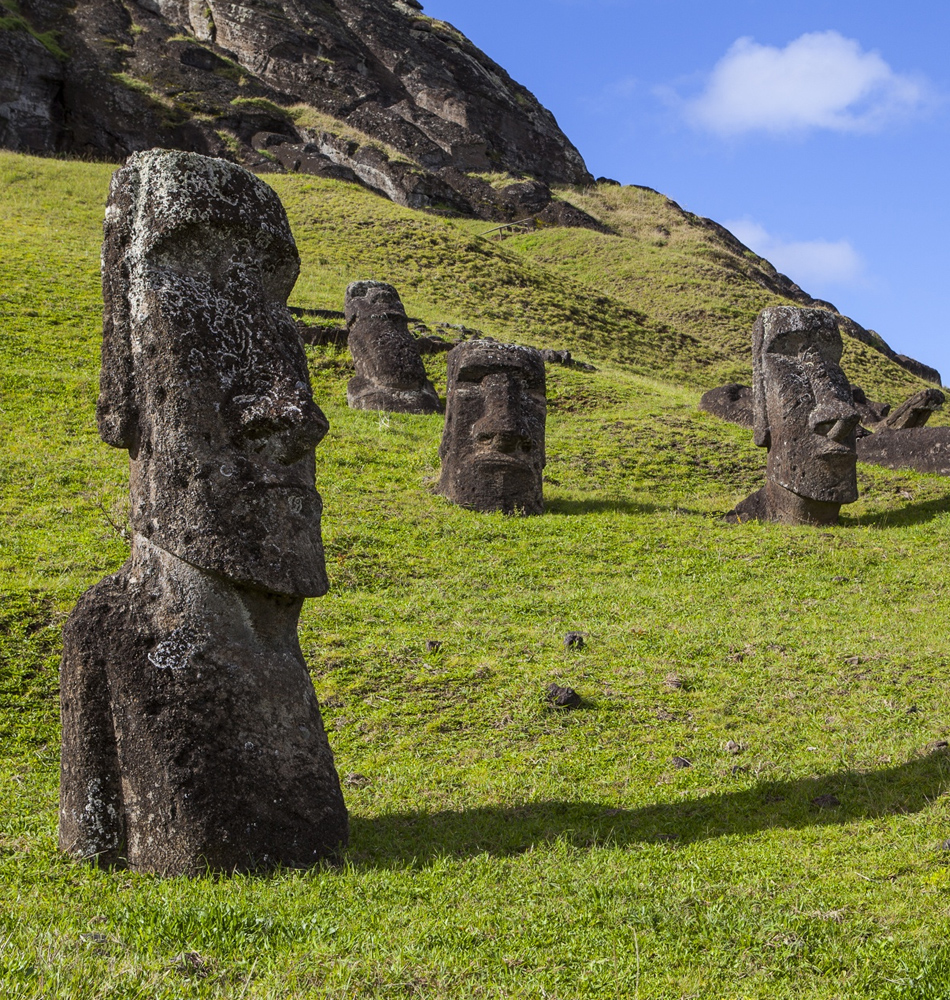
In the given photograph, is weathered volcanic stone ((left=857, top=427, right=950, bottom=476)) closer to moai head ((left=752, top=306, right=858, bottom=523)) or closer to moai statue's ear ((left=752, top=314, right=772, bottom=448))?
moai head ((left=752, top=306, right=858, bottom=523))

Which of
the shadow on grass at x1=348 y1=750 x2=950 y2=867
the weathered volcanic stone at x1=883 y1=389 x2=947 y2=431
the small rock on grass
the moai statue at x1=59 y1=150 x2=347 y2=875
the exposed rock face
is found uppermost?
the exposed rock face

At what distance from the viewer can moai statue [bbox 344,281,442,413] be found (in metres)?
20.7

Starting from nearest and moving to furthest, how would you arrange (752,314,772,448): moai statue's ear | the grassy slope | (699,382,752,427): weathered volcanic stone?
the grassy slope, (752,314,772,448): moai statue's ear, (699,382,752,427): weathered volcanic stone

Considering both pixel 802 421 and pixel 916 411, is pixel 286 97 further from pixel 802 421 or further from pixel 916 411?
pixel 802 421

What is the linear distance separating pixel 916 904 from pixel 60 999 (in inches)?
125

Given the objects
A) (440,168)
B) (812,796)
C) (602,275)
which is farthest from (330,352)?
(440,168)

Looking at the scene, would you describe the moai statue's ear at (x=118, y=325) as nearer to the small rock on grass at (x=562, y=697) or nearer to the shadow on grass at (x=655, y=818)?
the shadow on grass at (x=655, y=818)

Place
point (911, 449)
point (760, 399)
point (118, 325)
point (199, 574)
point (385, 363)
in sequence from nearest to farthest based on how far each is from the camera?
point (199, 574)
point (118, 325)
point (760, 399)
point (911, 449)
point (385, 363)

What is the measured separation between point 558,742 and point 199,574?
3170mm

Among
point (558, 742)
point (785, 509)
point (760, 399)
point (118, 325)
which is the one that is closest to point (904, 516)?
point (785, 509)

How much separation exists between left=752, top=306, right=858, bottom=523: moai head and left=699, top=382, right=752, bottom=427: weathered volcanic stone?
7.88m

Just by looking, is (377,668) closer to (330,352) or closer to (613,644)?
(613,644)

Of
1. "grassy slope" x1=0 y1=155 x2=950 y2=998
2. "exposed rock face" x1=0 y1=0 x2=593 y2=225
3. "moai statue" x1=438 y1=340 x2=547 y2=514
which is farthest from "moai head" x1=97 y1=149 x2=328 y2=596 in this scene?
"exposed rock face" x1=0 y1=0 x2=593 y2=225

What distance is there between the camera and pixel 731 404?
23359 mm
